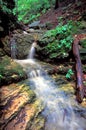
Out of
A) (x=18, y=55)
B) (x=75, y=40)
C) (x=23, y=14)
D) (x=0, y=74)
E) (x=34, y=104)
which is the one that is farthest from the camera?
(x=23, y=14)

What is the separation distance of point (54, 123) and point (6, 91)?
1.81m

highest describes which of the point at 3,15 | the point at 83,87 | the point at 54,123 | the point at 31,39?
the point at 3,15

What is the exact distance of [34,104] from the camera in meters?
5.21

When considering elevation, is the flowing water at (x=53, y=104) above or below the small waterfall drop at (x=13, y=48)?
below

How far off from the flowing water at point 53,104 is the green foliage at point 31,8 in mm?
11122

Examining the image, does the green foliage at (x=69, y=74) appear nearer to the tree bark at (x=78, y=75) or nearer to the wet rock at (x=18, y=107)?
the tree bark at (x=78, y=75)

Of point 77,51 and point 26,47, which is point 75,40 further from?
point 26,47

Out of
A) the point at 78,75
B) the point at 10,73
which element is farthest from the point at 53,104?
the point at 10,73

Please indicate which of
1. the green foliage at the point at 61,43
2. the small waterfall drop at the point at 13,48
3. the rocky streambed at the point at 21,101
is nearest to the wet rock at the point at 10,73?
the rocky streambed at the point at 21,101

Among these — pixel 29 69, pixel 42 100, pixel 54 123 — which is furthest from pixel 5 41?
pixel 54 123

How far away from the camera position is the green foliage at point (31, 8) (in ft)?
56.4

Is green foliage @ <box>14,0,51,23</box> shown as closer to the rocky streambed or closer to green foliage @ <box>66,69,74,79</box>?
green foliage @ <box>66,69,74,79</box>

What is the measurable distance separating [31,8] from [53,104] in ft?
Answer: 51.2

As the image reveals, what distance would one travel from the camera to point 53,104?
17.8ft
